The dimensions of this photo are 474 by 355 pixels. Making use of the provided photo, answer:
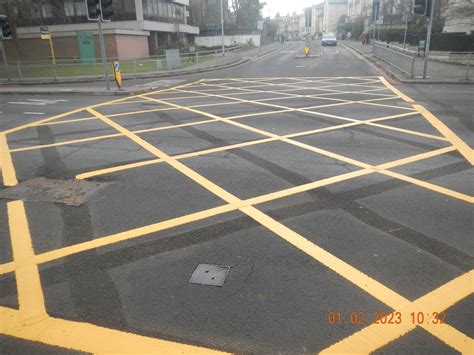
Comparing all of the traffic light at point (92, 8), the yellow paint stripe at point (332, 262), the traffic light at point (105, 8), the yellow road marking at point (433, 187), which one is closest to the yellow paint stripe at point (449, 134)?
the yellow road marking at point (433, 187)

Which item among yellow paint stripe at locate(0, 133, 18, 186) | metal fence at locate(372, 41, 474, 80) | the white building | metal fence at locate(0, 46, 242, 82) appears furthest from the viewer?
metal fence at locate(0, 46, 242, 82)

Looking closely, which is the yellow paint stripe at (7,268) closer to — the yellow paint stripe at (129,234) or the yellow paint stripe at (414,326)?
the yellow paint stripe at (129,234)

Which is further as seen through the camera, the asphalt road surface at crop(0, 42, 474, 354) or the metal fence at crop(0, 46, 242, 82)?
the metal fence at crop(0, 46, 242, 82)

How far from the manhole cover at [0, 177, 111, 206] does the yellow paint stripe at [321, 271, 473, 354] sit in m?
4.31

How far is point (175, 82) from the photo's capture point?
22453 millimetres

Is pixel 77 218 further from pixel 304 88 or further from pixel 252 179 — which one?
pixel 304 88

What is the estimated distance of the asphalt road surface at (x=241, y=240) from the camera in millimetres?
3287

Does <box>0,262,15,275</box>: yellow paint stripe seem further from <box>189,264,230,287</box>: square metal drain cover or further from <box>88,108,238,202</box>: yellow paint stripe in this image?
<box>88,108,238,202</box>: yellow paint stripe

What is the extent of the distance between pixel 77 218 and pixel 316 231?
3.16 m

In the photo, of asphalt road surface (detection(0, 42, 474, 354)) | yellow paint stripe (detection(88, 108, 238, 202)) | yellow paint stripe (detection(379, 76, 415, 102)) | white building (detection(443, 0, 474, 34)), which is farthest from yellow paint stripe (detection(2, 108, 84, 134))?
white building (detection(443, 0, 474, 34))

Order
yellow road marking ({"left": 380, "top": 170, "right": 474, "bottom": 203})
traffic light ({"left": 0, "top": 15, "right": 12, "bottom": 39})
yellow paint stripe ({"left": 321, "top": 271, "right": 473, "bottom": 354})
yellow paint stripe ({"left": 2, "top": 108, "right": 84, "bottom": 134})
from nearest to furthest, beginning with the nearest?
yellow paint stripe ({"left": 321, "top": 271, "right": 473, "bottom": 354}), yellow road marking ({"left": 380, "top": 170, "right": 474, "bottom": 203}), yellow paint stripe ({"left": 2, "top": 108, "right": 84, "bottom": 134}), traffic light ({"left": 0, "top": 15, "right": 12, "bottom": 39})

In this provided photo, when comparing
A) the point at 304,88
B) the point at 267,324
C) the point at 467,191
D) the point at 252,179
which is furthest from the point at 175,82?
the point at 267,324

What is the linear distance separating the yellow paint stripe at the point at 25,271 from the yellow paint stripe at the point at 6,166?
4.88ft

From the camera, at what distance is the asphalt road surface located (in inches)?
129
